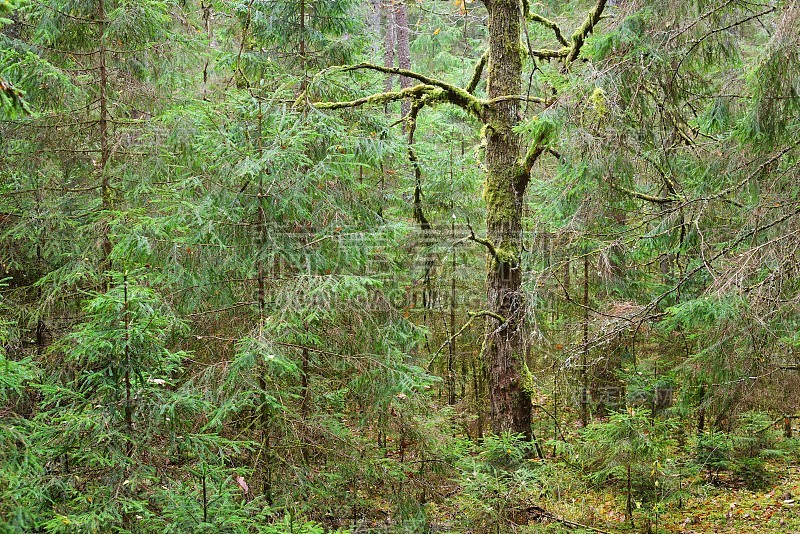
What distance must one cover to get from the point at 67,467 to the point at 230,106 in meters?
3.67

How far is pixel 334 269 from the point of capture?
5914 mm

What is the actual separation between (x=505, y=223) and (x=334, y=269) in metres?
2.38

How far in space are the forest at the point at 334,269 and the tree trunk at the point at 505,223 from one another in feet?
0.10

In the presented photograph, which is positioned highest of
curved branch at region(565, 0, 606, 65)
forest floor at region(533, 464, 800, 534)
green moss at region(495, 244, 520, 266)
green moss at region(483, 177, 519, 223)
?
curved branch at region(565, 0, 606, 65)

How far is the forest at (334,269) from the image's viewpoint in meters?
4.45

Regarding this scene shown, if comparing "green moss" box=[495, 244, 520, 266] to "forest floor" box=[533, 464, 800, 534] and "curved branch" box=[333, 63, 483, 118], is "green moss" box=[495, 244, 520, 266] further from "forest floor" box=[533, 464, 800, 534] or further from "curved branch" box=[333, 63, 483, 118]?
"forest floor" box=[533, 464, 800, 534]

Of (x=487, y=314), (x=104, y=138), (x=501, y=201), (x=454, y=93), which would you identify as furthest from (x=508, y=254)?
(x=104, y=138)

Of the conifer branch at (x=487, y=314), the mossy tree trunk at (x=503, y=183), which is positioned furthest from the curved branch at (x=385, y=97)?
the conifer branch at (x=487, y=314)

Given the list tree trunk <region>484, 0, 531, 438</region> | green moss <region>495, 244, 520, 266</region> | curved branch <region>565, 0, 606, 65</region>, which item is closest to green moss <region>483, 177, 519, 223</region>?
tree trunk <region>484, 0, 531, 438</region>

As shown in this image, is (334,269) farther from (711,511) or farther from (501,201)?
(711,511)

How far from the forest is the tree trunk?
0.03 metres

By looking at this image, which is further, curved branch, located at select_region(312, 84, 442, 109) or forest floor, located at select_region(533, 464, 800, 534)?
forest floor, located at select_region(533, 464, 800, 534)

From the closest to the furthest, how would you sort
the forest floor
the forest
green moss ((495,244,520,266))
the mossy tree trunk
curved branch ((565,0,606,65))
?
the forest
the mossy tree trunk
green moss ((495,244,520,266))
curved branch ((565,0,606,65))
the forest floor

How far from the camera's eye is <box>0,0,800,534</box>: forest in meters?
4.45
